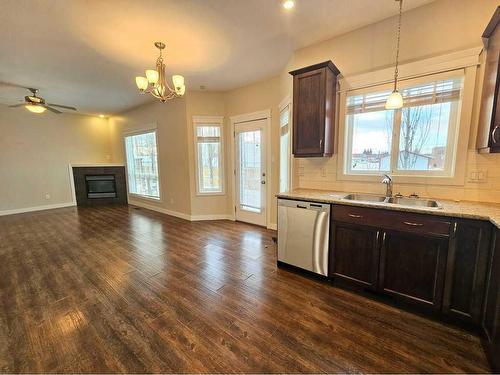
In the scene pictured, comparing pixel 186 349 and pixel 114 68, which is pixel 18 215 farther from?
pixel 186 349

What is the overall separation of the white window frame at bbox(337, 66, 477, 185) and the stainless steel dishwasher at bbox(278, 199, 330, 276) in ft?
2.61

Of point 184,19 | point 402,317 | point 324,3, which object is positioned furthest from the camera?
point 184,19

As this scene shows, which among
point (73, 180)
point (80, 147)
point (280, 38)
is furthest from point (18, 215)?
point (280, 38)

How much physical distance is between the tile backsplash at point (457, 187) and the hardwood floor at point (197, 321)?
123 centimetres

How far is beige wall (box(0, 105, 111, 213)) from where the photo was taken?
5.33 metres

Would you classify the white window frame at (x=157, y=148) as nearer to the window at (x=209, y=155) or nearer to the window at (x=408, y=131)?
the window at (x=209, y=155)

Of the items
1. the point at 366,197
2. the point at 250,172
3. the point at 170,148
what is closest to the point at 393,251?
the point at 366,197

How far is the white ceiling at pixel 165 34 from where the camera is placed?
208cm

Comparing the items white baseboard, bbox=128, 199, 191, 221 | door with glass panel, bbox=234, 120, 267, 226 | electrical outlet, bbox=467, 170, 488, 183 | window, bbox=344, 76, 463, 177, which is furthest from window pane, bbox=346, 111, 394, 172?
white baseboard, bbox=128, 199, 191, 221

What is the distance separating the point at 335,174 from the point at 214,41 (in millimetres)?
2338

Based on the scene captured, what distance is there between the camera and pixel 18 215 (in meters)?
5.32

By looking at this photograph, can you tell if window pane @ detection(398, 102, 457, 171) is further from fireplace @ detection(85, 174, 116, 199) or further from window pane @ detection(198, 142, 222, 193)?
fireplace @ detection(85, 174, 116, 199)

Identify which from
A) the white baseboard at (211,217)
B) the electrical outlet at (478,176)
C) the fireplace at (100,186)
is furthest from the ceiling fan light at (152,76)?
the fireplace at (100,186)

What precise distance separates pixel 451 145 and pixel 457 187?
0.43 m
